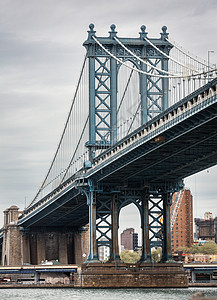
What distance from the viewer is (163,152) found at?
238 feet

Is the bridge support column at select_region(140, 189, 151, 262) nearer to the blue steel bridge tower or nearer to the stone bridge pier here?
the blue steel bridge tower

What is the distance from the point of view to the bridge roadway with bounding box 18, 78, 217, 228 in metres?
60.6

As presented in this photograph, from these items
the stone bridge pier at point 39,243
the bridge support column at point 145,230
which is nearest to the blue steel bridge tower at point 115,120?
the bridge support column at point 145,230

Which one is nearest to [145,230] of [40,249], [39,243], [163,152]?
[163,152]

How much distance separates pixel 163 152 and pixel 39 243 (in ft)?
245

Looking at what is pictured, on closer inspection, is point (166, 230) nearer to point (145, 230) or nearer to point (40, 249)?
point (145, 230)

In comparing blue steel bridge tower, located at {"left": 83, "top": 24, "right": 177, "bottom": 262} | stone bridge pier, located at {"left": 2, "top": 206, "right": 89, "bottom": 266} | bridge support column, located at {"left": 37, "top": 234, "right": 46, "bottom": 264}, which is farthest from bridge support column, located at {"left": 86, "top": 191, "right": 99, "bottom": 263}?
bridge support column, located at {"left": 37, "top": 234, "right": 46, "bottom": 264}

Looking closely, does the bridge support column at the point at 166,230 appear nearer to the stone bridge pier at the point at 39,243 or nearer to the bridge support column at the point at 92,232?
the bridge support column at the point at 92,232

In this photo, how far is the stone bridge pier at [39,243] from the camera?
462 ft

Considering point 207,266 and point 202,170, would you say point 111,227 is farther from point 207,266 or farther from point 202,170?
point 207,266

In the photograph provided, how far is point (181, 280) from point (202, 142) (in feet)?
72.5

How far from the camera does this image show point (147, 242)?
→ 8869cm

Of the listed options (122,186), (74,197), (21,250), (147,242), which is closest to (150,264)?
(147,242)

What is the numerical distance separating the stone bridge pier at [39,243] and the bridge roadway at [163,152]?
119 feet
